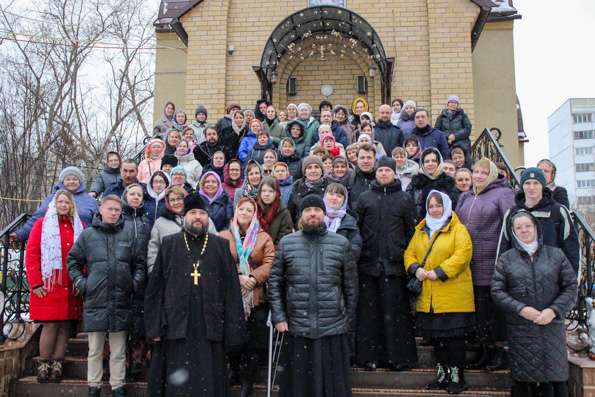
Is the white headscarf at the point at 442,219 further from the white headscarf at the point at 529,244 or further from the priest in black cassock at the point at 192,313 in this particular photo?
the priest in black cassock at the point at 192,313

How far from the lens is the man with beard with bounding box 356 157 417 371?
206 inches

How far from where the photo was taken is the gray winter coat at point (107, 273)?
4.85 metres

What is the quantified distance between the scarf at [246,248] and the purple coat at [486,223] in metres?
2.12

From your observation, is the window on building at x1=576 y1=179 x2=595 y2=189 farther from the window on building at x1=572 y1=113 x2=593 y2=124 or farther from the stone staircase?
the stone staircase

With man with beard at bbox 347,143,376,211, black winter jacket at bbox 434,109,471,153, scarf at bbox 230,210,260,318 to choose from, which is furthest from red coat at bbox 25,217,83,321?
black winter jacket at bbox 434,109,471,153

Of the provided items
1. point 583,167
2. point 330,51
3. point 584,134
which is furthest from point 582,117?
point 330,51

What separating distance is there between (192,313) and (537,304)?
2864 millimetres

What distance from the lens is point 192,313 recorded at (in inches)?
178

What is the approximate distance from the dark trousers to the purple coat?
29.2 inches

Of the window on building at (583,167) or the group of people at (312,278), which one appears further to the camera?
the window on building at (583,167)

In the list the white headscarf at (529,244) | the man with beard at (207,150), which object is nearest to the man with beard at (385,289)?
the white headscarf at (529,244)

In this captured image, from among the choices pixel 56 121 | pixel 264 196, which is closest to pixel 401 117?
pixel 264 196

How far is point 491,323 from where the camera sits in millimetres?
5184

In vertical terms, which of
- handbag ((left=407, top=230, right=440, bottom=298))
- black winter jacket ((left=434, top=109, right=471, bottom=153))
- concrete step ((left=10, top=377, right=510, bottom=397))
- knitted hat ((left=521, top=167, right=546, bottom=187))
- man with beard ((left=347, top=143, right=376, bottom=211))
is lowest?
concrete step ((left=10, top=377, right=510, bottom=397))
